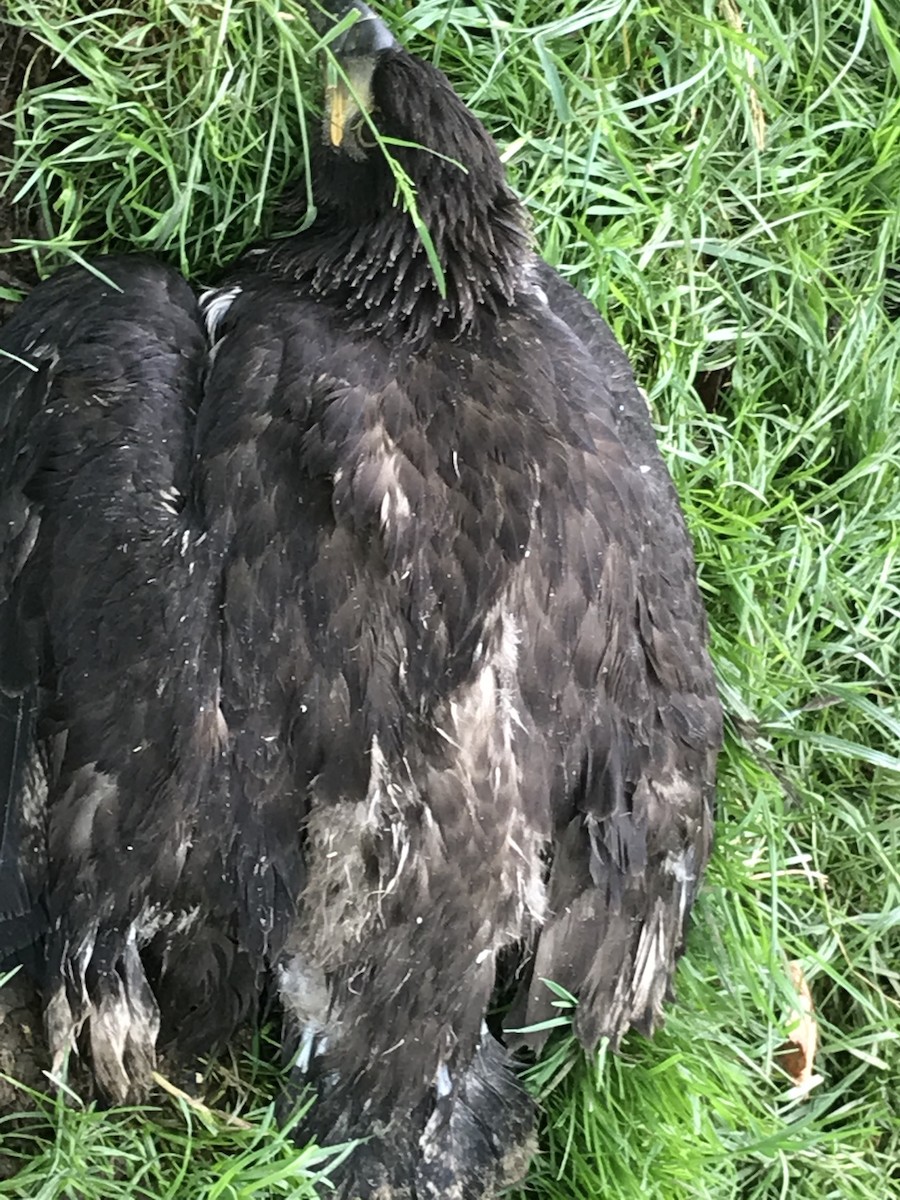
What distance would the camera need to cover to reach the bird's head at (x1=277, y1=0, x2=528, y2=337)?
1599 mm

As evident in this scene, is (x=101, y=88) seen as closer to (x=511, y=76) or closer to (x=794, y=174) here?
(x=511, y=76)

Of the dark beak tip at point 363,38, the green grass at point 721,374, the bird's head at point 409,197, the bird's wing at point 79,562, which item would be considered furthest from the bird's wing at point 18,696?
the dark beak tip at point 363,38

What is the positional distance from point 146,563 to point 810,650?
1.35 meters

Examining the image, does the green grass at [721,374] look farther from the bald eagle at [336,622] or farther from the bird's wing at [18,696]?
the bird's wing at [18,696]

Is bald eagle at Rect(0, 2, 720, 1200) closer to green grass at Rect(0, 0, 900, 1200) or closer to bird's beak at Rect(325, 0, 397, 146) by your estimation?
bird's beak at Rect(325, 0, 397, 146)

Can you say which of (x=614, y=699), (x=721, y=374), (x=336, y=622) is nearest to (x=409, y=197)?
(x=336, y=622)

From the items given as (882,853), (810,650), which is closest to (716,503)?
(810,650)

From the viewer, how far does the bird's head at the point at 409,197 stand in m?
1.60

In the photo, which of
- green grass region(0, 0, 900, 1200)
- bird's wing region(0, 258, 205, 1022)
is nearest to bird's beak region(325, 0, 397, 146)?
green grass region(0, 0, 900, 1200)

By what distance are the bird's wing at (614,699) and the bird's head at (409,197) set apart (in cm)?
15

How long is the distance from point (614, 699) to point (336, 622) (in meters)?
0.41

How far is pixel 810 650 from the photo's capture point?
235 cm

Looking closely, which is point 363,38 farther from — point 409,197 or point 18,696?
point 18,696

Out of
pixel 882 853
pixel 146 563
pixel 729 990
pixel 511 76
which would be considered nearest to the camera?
pixel 146 563
